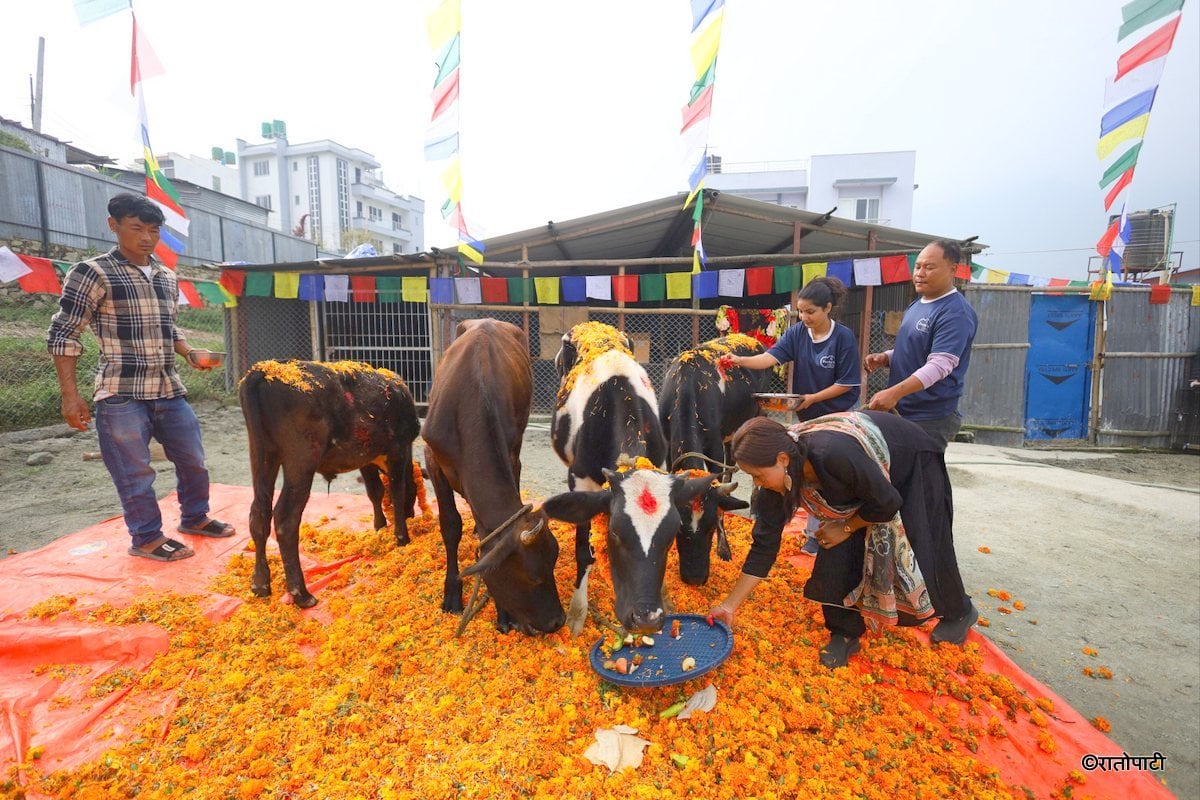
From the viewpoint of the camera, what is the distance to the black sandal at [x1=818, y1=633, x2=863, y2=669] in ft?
9.16

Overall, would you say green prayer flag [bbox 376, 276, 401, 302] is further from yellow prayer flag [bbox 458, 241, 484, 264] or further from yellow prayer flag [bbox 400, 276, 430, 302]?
yellow prayer flag [bbox 458, 241, 484, 264]

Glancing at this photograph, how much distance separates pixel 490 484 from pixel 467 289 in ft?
23.7

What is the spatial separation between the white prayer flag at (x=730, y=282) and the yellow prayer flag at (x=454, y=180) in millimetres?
4586

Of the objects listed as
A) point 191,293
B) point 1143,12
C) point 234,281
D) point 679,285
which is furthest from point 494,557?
point 1143,12

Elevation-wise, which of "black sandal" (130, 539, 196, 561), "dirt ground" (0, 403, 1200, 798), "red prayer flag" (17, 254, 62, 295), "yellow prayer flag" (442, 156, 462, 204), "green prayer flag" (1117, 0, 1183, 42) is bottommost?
"dirt ground" (0, 403, 1200, 798)

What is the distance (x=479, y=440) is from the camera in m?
2.96

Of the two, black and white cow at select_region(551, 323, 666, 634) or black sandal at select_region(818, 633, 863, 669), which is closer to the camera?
black sandal at select_region(818, 633, 863, 669)

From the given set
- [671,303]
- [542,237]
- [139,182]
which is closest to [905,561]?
[542,237]

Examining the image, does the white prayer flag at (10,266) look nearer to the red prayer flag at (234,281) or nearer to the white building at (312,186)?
the red prayer flag at (234,281)

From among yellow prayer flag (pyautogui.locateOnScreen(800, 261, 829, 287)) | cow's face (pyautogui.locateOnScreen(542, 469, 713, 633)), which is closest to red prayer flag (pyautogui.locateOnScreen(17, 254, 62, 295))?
cow's face (pyautogui.locateOnScreen(542, 469, 713, 633))

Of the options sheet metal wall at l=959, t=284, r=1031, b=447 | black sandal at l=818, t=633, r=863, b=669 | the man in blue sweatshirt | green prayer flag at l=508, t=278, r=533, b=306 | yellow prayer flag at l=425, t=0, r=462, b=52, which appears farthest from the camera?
sheet metal wall at l=959, t=284, r=1031, b=447

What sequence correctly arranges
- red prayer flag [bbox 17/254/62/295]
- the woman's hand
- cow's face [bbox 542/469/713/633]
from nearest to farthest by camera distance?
cow's face [bbox 542/469/713/633] → the woman's hand → red prayer flag [bbox 17/254/62/295]

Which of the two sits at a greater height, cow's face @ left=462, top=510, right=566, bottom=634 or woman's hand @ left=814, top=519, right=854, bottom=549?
woman's hand @ left=814, top=519, right=854, bottom=549

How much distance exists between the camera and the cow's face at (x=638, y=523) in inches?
95.0
